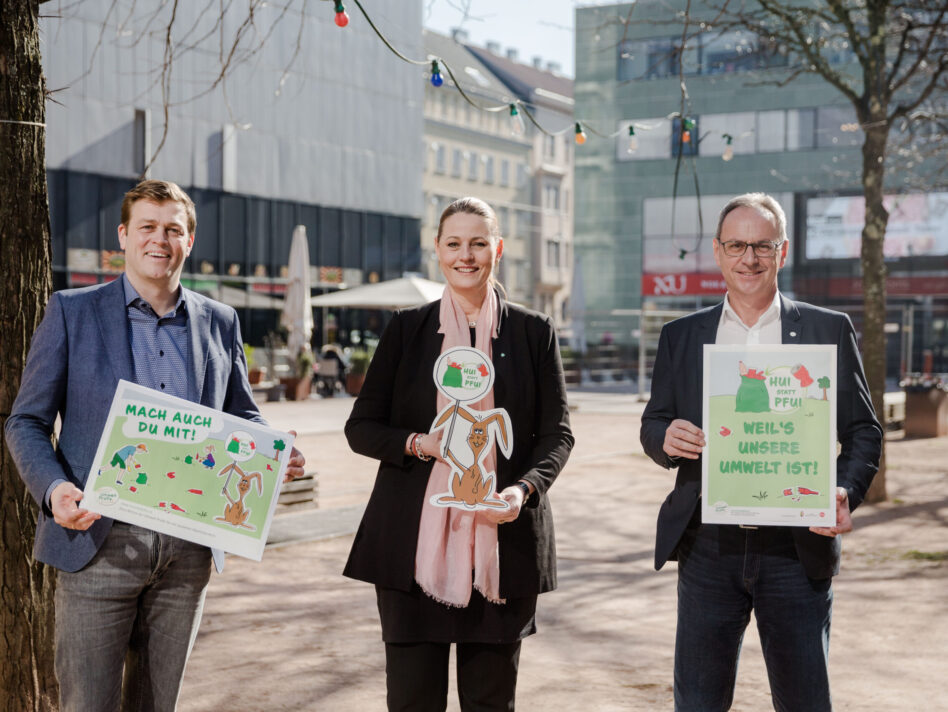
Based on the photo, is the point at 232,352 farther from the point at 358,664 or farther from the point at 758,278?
the point at 358,664

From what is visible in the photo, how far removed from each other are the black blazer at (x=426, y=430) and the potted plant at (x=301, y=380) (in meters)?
22.8

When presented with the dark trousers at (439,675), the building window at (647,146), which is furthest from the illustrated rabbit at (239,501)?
the building window at (647,146)

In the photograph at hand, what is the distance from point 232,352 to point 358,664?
2820 millimetres

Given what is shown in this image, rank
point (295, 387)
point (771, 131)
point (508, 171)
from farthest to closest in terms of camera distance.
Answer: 1. point (508, 171)
2. point (771, 131)
3. point (295, 387)

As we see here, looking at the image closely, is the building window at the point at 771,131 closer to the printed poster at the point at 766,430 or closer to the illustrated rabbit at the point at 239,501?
the printed poster at the point at 766,430

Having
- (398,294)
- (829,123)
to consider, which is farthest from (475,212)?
(829,123)

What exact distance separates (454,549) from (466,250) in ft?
2.84

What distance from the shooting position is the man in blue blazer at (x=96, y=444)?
3.29 m

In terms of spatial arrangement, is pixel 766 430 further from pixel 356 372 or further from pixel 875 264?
pixel 356 372

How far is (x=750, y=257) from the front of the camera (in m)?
3.49

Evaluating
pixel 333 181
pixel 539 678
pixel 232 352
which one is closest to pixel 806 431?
pixel 232 352

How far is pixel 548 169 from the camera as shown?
248ft

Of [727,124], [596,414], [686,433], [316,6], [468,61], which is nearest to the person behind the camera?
[686,433]

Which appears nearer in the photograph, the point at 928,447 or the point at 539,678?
the point at 539,678
